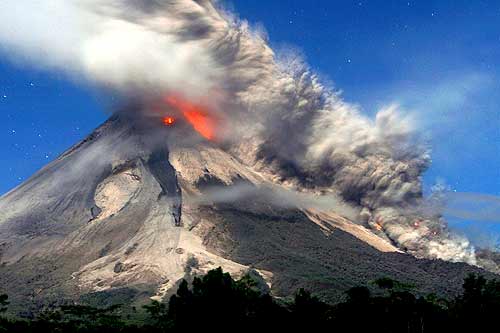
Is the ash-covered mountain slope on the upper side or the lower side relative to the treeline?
upper

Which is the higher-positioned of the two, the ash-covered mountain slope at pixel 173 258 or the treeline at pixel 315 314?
the ash-covered mountain slope at pixel 173 258

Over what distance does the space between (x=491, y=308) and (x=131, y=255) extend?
122512mm

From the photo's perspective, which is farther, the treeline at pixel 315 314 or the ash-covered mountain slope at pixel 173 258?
the ash-covered mountain slope at pixel 173 258

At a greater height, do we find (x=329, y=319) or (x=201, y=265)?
(x=201, y=265)

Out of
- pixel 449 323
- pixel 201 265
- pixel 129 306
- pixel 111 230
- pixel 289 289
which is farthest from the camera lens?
pixel 111 230

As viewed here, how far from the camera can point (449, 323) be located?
206 ft

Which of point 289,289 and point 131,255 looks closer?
point 289,289

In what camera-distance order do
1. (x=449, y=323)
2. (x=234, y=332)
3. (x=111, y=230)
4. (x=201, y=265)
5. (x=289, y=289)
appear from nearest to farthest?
(x=234, y=332) < (x=449, y=323) < (x=289, y=289) < (x=201, y=265) < (x=111, y=230)

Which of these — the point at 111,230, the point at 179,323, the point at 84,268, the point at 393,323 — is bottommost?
the point at 179,323

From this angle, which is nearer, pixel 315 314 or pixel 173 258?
pixel 315 314

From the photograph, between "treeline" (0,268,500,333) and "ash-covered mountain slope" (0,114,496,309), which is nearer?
"treeline" (0,268,500,333)

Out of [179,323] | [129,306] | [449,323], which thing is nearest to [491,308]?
[449,323]

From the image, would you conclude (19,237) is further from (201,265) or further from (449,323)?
(449,323)

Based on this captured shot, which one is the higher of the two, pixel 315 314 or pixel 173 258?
pixel 173 258
